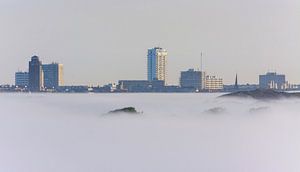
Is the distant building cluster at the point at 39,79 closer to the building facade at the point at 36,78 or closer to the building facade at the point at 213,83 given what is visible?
the building facade at the point at 36,78

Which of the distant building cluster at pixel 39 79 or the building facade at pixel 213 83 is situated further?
the building facade at pixel 213 83

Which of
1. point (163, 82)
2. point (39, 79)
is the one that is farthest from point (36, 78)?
point (163, 82)

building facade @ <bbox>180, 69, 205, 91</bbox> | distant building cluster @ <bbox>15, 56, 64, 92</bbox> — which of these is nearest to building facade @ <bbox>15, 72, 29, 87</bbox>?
distant building cluster @ <bbox>15, 56, 64, 92</bbox>

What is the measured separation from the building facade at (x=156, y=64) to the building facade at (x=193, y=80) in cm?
54

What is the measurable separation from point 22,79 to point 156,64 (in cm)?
309

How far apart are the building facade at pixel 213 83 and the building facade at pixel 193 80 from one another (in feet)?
0.43

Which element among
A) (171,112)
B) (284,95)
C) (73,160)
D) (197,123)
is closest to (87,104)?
(73,160)

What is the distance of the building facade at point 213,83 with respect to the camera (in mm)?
11805

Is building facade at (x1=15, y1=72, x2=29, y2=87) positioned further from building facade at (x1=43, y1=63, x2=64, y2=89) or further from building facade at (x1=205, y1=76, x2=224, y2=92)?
building facade at (x1=205, y1=76, x2=224, y2=92)

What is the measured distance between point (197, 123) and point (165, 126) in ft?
6.17

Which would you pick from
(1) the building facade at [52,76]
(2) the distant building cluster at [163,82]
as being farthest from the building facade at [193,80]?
(1) the building facade at [52,76]

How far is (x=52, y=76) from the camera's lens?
36.5 ft

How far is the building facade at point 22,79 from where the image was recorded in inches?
A: 420

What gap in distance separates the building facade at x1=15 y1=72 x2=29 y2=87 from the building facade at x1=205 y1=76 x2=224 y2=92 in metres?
4.00
